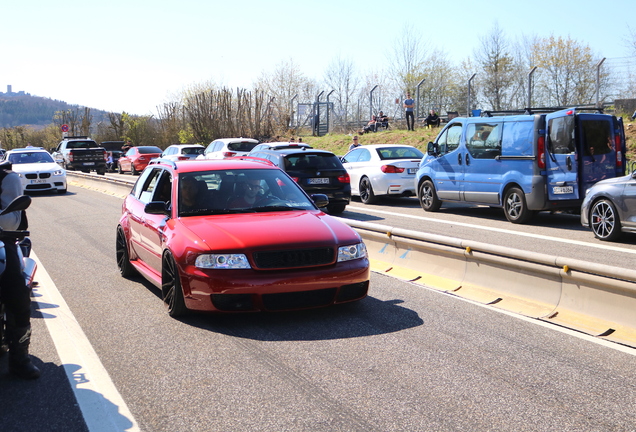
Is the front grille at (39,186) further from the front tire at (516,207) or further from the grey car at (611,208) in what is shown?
the grey car at (611,208)

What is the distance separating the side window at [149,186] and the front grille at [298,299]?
2641 millimetres

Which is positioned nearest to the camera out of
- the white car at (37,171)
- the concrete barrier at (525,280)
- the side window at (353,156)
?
the concrete barrier at (525,280)

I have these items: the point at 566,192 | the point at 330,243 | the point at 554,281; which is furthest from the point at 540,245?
the point at 330,243

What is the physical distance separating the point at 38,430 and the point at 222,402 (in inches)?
41.4

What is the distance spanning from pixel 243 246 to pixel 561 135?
9.26m

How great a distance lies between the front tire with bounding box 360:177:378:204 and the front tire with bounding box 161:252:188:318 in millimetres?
12945

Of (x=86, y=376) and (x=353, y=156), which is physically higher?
(x=353, y=156)

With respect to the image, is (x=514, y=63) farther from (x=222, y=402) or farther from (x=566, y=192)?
(x=222, y=402)

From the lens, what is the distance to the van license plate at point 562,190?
13.5 metres

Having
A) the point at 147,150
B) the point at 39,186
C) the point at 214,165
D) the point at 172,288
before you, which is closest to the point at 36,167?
the point at 39,186

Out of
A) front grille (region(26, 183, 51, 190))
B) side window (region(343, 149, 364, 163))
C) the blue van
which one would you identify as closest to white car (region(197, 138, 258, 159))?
front grille (region(26, 183, 51, 190))

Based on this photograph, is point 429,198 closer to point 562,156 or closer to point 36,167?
point 562,156

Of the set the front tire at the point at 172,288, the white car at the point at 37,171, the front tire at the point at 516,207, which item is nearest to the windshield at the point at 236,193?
the front tire at the point at 172,288

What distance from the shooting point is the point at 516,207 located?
14.4m
